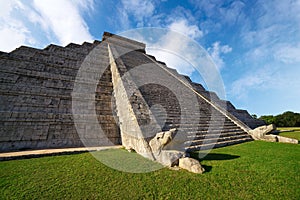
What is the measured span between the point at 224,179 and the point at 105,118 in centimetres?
544

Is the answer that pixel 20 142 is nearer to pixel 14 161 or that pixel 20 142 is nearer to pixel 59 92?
pixel 14 161

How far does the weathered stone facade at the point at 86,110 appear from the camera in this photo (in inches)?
210

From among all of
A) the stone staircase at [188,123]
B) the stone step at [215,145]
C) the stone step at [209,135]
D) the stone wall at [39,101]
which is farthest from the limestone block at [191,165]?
the stone wall at [39,101]

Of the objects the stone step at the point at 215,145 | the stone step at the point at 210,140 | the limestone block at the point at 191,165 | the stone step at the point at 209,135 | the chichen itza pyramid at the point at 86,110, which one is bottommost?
the limestone block at the point at 191,165

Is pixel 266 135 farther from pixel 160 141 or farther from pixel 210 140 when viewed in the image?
pixel 160 141

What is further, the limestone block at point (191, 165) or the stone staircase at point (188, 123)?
the stone staircase at point (188, 123)

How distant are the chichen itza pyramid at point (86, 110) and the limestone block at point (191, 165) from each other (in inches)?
21.7

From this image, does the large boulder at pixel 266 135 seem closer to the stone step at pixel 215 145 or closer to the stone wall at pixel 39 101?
the stone step at pixel 215 145

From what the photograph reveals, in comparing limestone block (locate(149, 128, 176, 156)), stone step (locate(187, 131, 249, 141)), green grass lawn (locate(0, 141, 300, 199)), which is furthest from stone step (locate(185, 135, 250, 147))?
limestone block (locate(149, 128, 176, 156))

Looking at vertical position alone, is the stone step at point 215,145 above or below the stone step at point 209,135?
below

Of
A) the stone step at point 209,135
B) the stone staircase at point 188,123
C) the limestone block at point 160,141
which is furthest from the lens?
the stone step at point 209,135

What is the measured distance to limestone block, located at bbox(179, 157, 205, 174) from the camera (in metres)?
3.40

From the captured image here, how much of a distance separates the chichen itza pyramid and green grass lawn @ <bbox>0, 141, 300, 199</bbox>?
3.87ft

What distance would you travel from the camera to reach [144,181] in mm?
2975
